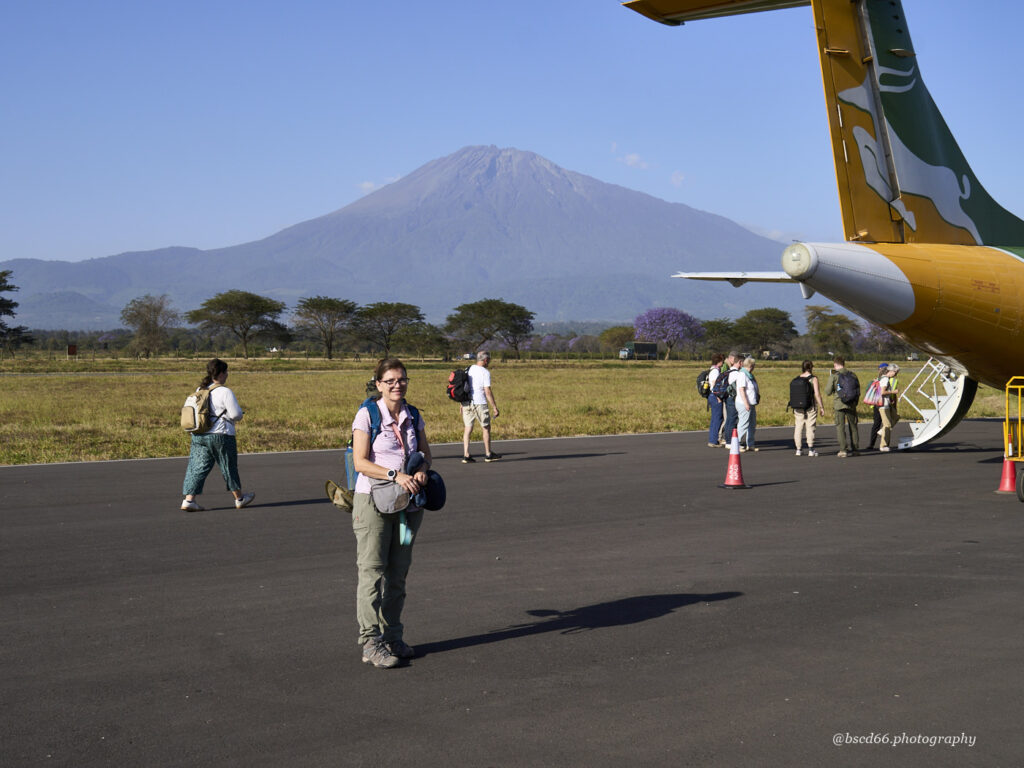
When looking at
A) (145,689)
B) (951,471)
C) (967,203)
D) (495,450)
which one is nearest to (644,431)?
(495,450)

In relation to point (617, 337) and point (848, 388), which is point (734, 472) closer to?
point (848, 388)

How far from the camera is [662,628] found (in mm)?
6504

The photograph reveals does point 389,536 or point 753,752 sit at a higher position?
point 389,536

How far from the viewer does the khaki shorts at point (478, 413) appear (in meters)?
16.2

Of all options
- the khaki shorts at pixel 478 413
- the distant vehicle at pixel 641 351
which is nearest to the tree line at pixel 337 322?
the distant vehicle at pixel 641 351

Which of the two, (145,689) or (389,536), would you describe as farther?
(389,536)

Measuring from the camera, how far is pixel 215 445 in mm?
11453

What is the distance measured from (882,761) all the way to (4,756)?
3.93 metres

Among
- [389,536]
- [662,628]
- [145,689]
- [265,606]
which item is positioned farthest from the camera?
[265,606]

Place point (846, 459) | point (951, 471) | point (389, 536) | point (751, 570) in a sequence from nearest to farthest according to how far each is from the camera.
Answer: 1. point (389, 536)
2. point (751, 570)
3. point (951, 471)
4. point (846, 459)

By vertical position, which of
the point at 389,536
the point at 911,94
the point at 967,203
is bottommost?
the point at 389,536

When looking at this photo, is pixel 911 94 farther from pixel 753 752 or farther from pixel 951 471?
pixel 753 752

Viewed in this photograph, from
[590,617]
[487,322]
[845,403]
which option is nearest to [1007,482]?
[845,403]

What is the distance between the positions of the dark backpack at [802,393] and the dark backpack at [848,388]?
0.49 metres
